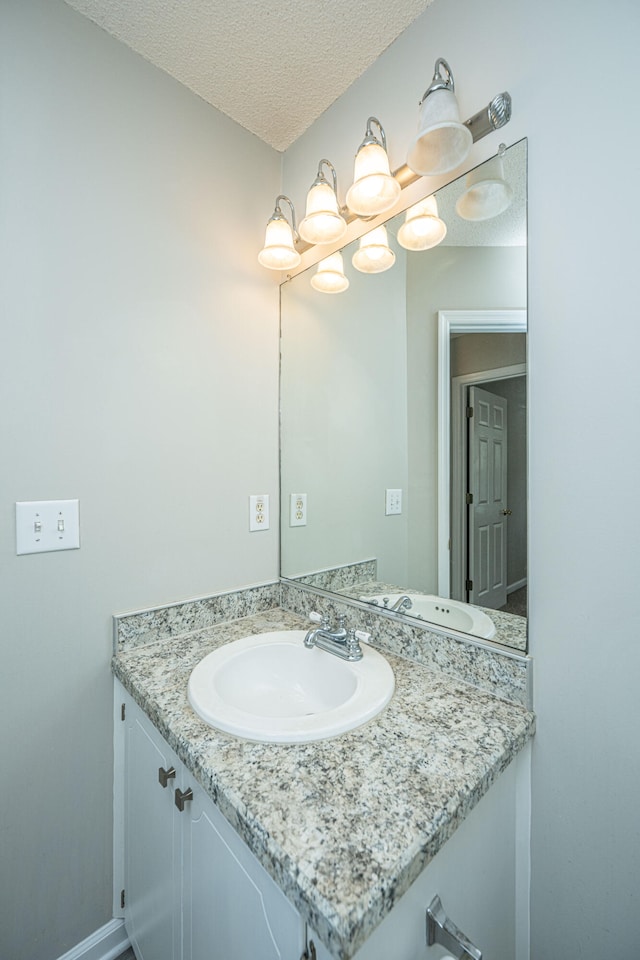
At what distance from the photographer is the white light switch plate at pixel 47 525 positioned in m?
0.96

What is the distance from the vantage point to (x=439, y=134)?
88 cm

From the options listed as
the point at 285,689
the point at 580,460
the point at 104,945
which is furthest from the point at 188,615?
the point at 580,460

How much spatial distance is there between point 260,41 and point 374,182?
0.52 meters

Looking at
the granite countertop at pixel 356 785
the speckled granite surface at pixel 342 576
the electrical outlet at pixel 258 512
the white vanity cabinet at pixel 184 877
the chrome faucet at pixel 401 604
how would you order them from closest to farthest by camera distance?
the granite countertop at pixel 356 785, the white vanity cabinet at pixel 184 877, the chrome faucet at pixel 401 604, the speckled granite surface at pixel 342 576, the electrical outlet at pixel 258 512

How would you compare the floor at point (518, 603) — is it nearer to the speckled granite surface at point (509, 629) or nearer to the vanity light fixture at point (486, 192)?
the speckled granite surface at point (509, 629)

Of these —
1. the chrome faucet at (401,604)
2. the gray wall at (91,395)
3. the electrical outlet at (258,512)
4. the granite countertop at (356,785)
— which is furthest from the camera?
the electrical outlet at (258,512)

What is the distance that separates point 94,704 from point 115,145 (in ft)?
4.84

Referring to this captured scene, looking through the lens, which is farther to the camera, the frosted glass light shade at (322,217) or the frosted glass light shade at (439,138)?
the frosted glass light shade at (322,217)

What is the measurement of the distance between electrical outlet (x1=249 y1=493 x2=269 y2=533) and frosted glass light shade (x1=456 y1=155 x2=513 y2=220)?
992mm

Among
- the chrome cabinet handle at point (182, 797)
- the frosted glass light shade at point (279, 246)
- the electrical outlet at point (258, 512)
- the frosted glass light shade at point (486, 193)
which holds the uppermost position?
the frosted glass light shade at point (279, 246)

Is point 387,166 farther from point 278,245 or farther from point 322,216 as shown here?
point 278,245

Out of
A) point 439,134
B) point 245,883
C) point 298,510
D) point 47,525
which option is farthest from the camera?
point 298,510

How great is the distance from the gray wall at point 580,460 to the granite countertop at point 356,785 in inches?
5.7

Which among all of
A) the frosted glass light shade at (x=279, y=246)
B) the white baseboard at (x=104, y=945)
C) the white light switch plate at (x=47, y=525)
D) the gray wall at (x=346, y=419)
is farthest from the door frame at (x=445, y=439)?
the white baseboard at (x=104, y=945)
